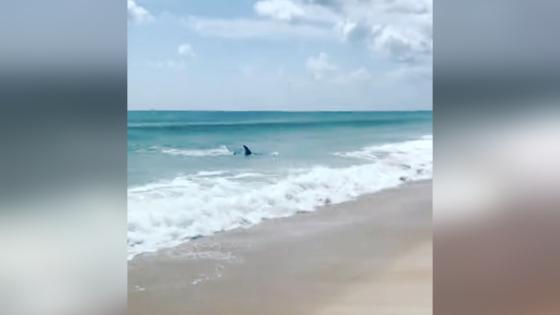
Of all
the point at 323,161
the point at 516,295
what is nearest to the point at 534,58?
the point at 516,295

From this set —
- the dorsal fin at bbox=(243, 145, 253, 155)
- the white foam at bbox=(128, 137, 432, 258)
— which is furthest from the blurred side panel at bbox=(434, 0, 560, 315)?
the dorsal fin at bbox=(243, 145, 253, 155)

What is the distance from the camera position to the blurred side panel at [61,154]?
1.83 meters

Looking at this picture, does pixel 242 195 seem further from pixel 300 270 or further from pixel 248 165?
pixel 300 270

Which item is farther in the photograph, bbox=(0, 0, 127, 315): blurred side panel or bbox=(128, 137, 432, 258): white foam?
bbox=(128, 137, 432, 258): white foam

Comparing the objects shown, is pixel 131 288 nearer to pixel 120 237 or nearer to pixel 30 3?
pixel 120 237

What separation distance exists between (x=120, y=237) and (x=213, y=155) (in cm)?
65

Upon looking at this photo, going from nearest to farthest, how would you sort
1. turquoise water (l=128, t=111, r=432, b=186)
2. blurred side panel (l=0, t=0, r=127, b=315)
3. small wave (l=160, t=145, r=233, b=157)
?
blurred side panel (l=0, t=0, r=127, b=315)
turquoise water (l=128, t=111, r=432, b=186)
small wave (l=160, t=145, r=233, b=157)

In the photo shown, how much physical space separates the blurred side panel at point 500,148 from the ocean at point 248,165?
1.71ft

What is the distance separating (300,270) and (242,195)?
1.36 feet

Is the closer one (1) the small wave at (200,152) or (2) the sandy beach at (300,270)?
(2) the sandy beach at (300,270)

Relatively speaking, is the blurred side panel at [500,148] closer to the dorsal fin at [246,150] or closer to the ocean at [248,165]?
the ocean at [248,165]

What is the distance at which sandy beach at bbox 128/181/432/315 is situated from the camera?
2246 millimetres

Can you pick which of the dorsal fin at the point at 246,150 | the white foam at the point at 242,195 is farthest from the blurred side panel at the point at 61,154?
the dorsal fin at the point at 246,150

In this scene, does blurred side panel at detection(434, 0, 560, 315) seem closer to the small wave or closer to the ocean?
the ocean
